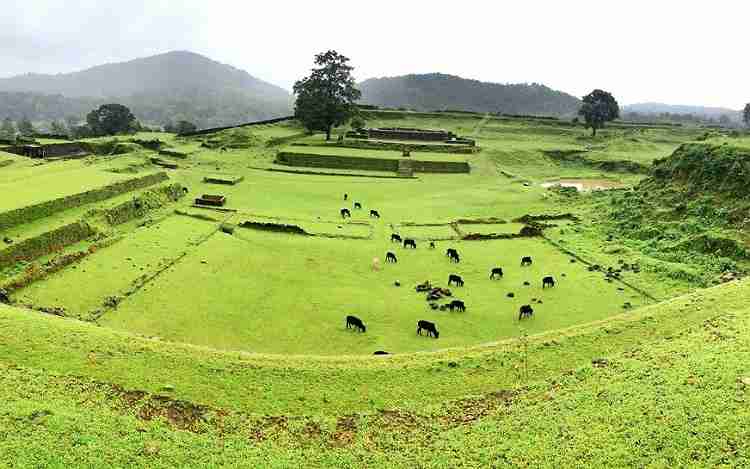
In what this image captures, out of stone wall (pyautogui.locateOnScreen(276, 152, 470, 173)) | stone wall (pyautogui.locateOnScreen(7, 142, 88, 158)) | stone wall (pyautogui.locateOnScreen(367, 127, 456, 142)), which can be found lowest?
stone wall (pyautogui.locateOnScreen(276, 152, 470, 173))

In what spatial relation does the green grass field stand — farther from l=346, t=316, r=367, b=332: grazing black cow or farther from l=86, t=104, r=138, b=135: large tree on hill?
l=86, t=104, r=138, b=135: large tree on hill

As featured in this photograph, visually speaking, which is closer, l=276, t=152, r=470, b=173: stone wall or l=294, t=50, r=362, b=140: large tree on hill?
l=276, t=152, r=470, b=173: stone wall

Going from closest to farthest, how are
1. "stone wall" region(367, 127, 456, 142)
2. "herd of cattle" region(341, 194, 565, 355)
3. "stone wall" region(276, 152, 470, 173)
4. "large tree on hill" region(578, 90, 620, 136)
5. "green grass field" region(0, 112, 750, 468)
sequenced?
"green grass field" region(0, 112, 750, 468)
"herd of cattle" region(341, 194, 565, 355)
"stone wall" region(276, 152, 470, 173)
"stone wall" region(367, 127, 456, 142)
"large tree on hill" region(578, 90, 620, 136)

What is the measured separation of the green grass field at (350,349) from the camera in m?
9.44

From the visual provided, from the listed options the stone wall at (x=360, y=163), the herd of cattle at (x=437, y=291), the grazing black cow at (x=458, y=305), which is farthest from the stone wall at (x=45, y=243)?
the stone wall at (x=360, y=163)

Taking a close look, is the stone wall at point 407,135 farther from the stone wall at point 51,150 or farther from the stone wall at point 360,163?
the stone wall at point 51,150

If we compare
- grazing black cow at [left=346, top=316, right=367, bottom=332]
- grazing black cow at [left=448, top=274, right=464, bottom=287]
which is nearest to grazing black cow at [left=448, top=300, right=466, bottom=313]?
grazing black cow at [left=448, top=274, right=464, bottom=287]

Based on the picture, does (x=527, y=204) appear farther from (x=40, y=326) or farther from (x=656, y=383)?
(x=40, y=326)

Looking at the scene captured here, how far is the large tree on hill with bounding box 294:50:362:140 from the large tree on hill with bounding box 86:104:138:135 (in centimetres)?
3254

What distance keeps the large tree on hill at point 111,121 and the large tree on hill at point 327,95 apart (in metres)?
32.5

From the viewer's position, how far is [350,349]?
1627cm

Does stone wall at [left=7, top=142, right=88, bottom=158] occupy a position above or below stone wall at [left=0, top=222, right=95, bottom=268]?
above

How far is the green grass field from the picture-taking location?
9.44 m

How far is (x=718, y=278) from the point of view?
2034cm
